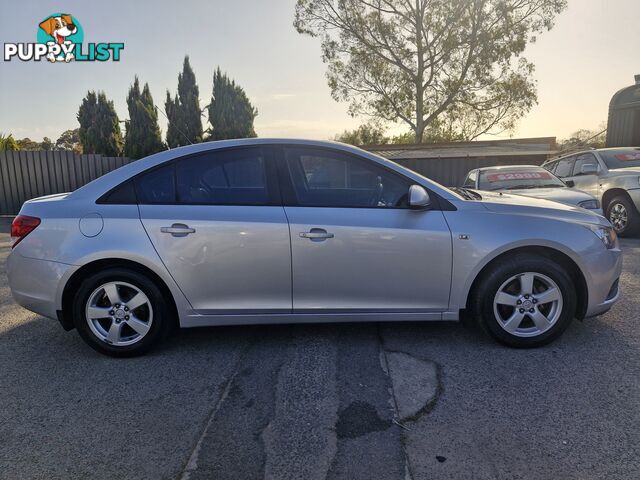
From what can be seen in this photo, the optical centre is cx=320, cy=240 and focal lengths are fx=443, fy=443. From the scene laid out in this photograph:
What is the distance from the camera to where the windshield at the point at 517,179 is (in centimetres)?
762

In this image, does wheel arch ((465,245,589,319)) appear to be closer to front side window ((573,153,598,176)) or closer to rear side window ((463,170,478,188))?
rear side window ((463,170,478,188))

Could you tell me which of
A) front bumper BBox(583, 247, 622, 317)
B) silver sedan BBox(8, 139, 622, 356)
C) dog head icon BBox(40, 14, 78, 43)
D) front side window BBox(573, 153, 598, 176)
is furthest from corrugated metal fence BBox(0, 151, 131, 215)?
front bumper BBox(583, 247, 622, 317)

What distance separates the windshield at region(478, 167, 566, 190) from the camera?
7625mm

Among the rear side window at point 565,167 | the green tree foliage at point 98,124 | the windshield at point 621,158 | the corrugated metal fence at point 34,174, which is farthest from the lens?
the green tree foliage at point 98,124

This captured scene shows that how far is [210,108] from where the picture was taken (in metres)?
31.2

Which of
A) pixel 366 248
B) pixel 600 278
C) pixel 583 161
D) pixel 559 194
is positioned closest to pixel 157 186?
pixel 366 248

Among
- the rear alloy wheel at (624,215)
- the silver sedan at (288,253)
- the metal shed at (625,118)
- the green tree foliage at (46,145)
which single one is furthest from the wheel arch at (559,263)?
the green tree foliage at (46,145)

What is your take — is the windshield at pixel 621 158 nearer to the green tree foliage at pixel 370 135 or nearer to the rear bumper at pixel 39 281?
the rear bumper at pixel 39 281

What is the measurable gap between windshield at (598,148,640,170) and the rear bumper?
31.1ft

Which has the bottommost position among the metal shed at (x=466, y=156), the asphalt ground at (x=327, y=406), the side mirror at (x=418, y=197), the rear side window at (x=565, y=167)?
the asphalt ground at (x=327, y=406)

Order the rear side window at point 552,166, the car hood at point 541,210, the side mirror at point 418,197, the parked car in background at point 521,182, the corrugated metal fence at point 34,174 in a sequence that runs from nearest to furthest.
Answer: the side mirror at point 418,197
the car hood at point 541,210
the parked car in background at point 521,182
the rear side window at point 552,166
the corrugated metal fence at point 34,174

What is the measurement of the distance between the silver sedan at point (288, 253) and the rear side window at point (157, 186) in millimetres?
11

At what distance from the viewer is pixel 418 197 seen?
326cm

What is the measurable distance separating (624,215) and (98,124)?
29.3 m
